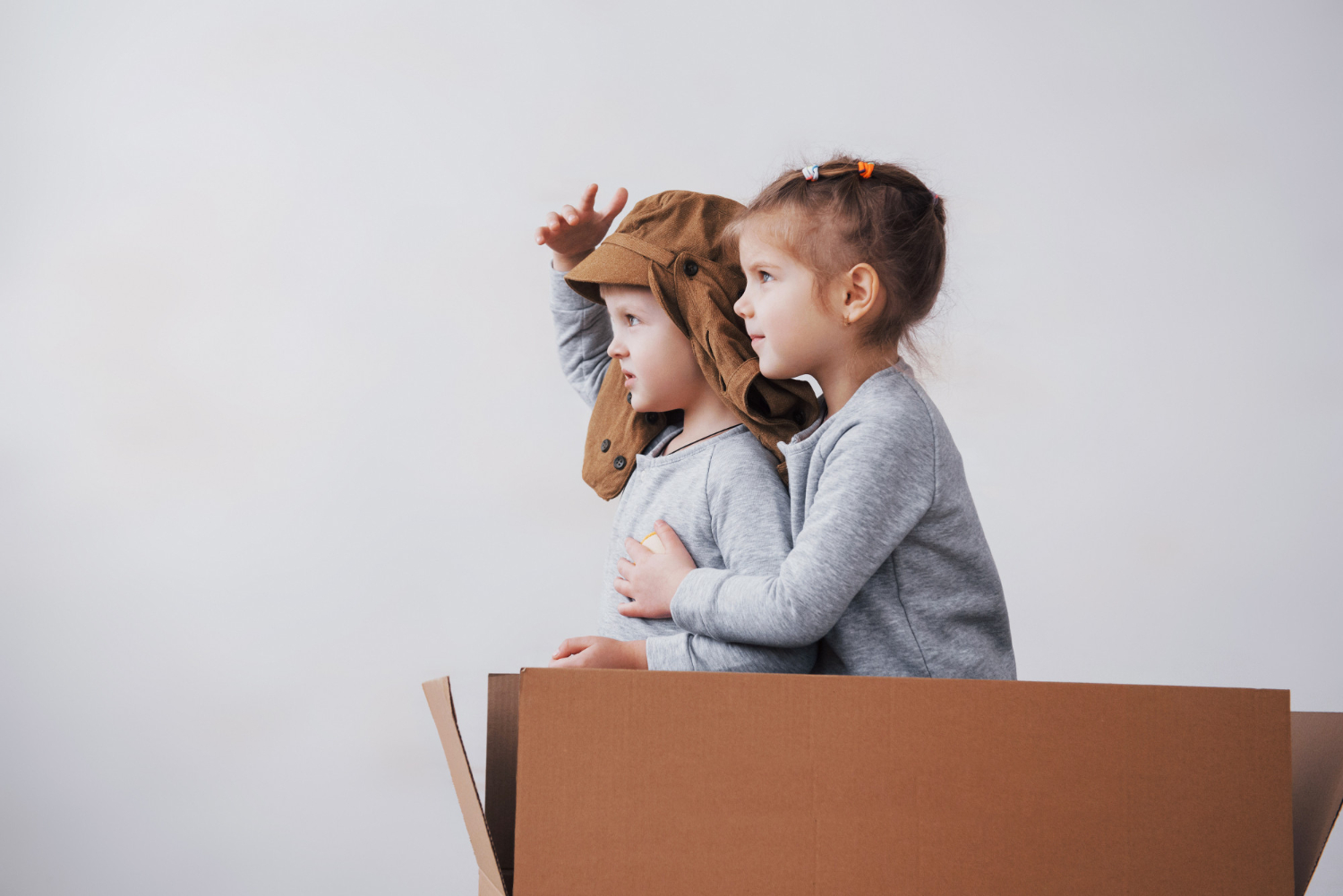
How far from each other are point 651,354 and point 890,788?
0.48 m

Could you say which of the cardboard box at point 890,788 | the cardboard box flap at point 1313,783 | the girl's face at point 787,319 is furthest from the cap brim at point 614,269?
the cardboard box flap at point 1313,783

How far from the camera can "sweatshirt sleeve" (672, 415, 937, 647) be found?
2.15ft

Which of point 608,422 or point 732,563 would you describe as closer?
point 732,563

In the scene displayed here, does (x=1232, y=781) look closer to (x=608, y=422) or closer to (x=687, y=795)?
(x=687, y=795)

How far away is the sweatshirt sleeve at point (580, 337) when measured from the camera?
3.44ft

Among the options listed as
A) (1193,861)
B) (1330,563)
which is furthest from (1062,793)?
(1330,563)

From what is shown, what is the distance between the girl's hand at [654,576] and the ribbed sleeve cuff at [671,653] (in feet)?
0.09

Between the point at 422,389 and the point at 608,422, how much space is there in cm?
69

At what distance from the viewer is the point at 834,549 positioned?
2.16 ft

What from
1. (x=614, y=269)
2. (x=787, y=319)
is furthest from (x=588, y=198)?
(x=787, y=319)

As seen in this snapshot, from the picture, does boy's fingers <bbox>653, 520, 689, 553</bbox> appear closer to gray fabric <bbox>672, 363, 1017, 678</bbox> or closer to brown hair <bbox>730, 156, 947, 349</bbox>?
gray fabric <bbox>672, 363, 1017, 678</bbox>

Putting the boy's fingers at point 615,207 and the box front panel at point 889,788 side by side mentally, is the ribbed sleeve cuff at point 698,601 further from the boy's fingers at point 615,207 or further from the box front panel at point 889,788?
the boy's fingers at point 615,207

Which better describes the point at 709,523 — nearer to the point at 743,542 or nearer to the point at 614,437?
the point at 743,542

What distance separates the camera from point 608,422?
1.01 metres
